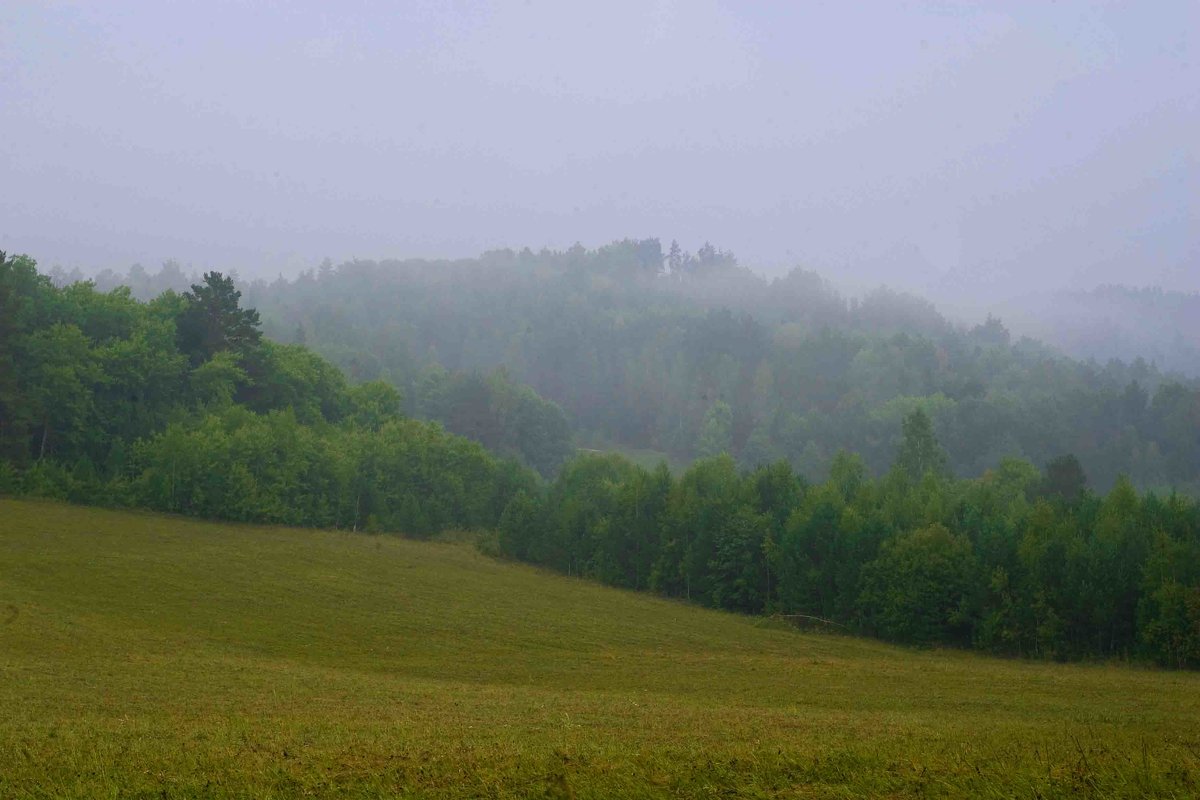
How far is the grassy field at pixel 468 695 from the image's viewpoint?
1120 cm

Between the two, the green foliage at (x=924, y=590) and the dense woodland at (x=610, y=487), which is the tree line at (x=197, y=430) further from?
the green foliage at (x=924, y=590)

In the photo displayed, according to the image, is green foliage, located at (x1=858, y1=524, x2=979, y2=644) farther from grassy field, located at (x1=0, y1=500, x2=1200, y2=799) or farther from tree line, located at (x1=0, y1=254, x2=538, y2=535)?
tree line, located at (x1=0, y1=254, x2=538, y2=535)

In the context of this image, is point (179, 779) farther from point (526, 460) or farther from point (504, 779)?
point (526, 460)

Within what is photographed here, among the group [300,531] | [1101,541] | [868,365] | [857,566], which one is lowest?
[300,531]

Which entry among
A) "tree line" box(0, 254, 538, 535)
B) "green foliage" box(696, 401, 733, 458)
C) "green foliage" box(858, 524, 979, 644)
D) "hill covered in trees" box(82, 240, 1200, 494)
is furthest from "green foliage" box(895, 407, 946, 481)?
"green foliage" box(696, 401, 733, 458)

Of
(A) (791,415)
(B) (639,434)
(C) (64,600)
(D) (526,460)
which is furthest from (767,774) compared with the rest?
(B) (639,434)

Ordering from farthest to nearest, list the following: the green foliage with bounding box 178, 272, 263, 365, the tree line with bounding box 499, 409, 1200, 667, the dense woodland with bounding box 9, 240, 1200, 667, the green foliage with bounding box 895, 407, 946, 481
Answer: the green foliage with bounding box 895, 407, 946, 481 → the green foliage with bounding box 178, 272, 263, 365 → the dense woodland with bounding box 9, 240, 1200, 667 → the tree line with bounding box 499, 409, 1200, 667

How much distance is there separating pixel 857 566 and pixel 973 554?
569cm

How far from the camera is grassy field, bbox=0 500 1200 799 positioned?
11203mm

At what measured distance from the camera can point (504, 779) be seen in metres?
11.2

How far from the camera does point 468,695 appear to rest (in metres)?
23.8

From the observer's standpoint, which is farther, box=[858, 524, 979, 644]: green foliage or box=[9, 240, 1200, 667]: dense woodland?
box=[858, 524, 979, 644]: green foliage

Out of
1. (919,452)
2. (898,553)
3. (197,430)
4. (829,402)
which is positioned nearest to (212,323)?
(197,430)

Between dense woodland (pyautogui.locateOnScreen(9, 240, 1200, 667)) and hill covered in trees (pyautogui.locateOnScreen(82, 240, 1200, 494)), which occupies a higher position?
hill covered in trees (pyautogui.locateOnScreen(82, 240, 1200, 494))
